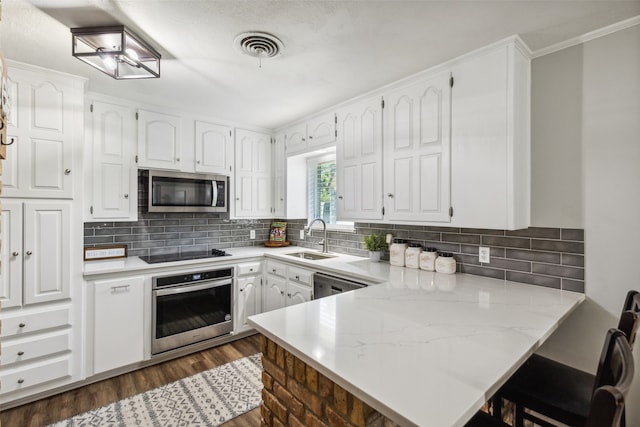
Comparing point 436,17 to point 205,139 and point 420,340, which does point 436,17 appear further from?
point 205,139

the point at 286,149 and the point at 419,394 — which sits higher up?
the point at 286,149

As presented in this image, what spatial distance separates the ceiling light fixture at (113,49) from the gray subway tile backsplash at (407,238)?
57.0 inches

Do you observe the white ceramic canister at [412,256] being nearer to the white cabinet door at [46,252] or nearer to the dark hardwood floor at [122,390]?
the dark hardwood floor at [122,390]

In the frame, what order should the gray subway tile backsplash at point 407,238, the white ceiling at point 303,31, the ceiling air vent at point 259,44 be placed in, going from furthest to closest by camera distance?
the gray subway tile backsplash at point 407,238
the ceiling air vent at point 259,44
the white ceiling at point 303,31

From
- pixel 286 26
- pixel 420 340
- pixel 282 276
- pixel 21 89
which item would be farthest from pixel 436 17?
pixel 21 89

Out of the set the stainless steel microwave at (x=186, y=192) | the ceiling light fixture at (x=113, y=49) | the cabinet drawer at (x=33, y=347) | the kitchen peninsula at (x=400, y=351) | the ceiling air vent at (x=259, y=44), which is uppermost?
the ceiling air vent at (x=259, y=44)

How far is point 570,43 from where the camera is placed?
1.75 metres

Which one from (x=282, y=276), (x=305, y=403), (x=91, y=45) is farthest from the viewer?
(x=282, y=276)

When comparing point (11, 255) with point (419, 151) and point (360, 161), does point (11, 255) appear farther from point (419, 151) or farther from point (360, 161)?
point (419, 151)

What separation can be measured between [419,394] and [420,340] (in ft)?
1.11

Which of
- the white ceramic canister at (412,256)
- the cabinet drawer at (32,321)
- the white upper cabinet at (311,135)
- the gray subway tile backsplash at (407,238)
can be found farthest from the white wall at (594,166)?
the cabinet drawer at (32,321)

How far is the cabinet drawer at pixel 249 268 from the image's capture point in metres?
3.12

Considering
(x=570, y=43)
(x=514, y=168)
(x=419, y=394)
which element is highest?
(x=570, y=43)

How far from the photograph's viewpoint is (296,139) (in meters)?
3.36
